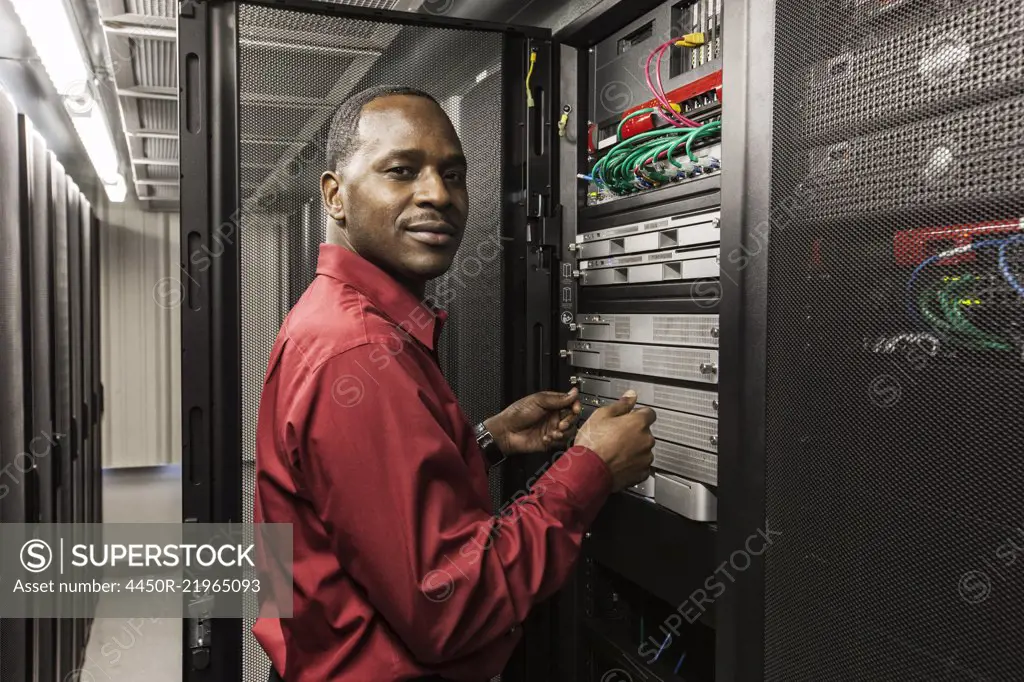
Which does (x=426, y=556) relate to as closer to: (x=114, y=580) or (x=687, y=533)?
(x=687, y=533)

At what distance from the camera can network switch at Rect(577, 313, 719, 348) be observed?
112 centimetres

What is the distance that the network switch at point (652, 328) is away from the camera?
3.66ft

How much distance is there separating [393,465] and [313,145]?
74 centimetres

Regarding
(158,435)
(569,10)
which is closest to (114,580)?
(158,435)

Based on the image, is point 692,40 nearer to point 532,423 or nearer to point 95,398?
point 532,423

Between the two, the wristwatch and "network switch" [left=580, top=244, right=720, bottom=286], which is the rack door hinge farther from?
the wristwatch

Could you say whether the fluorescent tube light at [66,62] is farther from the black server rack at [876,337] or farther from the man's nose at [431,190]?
the black server rack at [876,337]

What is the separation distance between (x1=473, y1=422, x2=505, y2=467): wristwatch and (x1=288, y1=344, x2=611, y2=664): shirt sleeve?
1.53ft

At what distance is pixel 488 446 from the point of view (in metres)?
1.47

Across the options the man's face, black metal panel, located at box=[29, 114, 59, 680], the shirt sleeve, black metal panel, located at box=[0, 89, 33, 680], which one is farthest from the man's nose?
black metal panel, located at box=[29, 114, 59, 680]

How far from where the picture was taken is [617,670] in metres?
1.44

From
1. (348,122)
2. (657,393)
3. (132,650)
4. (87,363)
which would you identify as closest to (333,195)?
(348,122)

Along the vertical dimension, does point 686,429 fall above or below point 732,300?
below

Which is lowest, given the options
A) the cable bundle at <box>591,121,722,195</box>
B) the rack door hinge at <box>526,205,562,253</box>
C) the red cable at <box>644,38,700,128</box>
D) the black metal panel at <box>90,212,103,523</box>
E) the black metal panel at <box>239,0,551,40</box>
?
the black metal panel at <box>90,212,103,523</box>
